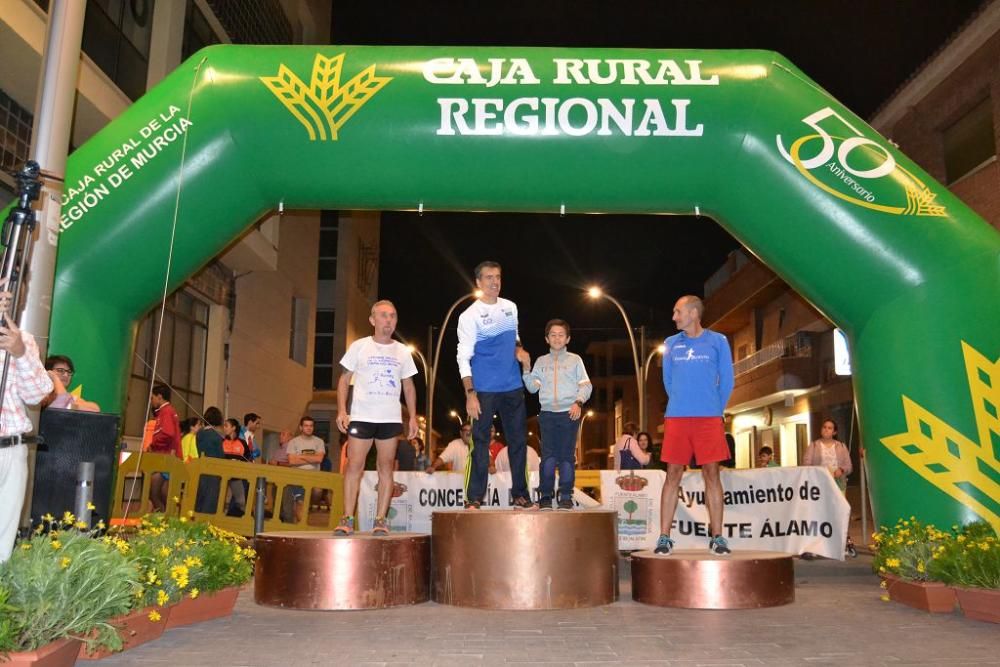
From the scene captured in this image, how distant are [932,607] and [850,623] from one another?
89cm

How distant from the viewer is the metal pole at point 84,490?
18.9 feet

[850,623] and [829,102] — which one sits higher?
[829,102]

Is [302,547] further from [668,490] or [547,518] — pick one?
[668,490]

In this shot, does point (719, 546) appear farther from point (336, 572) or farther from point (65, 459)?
point (65, 459)

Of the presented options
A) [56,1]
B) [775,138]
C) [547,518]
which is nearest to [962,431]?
[775,138]

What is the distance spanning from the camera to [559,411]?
7.95 metres

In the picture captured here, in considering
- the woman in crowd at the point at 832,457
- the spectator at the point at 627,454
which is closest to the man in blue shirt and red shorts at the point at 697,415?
the spectator at the point at 627,454

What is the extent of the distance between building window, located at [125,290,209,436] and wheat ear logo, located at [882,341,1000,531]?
12.5m

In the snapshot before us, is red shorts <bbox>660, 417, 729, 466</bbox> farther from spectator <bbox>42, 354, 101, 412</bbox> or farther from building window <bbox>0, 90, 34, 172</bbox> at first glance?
building window <bbox>0, 90, 34, 172</bbox>

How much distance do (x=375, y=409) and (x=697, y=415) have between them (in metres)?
2.71

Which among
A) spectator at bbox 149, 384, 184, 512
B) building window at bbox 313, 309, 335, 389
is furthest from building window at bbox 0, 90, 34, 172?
building window at bbox 313, 309, 335, 389

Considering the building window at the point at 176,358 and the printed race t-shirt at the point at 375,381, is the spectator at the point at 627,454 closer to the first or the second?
the printed race t-shirt at the point at 375,381

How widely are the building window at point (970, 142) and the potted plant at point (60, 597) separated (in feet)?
57.6

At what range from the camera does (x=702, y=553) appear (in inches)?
297
